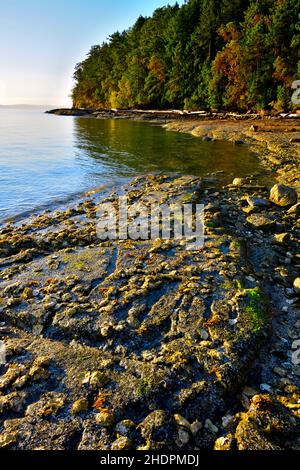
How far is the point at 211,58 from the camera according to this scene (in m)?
72.2

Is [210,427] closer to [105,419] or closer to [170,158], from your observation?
[105,419]


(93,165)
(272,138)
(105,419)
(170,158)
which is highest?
(272,138)

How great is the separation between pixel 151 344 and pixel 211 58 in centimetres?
7973

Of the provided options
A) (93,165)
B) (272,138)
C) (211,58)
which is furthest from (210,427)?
(211,58)

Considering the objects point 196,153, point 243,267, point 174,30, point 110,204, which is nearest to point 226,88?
point 174,30

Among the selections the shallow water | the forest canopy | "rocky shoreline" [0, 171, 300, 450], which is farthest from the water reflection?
the forest canopy

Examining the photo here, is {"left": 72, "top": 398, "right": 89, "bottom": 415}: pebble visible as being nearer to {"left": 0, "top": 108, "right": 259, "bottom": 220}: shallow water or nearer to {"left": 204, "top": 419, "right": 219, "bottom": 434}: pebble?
{"left": 204, "top": 419, "right": 219, "bottom": 434}: pebble

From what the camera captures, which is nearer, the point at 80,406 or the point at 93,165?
the point at 80,406

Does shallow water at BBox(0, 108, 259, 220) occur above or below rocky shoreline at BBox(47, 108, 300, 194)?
below

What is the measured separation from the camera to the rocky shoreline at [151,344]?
406 centimetres

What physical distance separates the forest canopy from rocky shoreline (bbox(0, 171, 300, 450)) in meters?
51.4

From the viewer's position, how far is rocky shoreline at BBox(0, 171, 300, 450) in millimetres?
4059

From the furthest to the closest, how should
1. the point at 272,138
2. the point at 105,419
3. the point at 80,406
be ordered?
the point at 272,138
the point at 80,406
the point at 105,419

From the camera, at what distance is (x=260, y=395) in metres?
4.48
